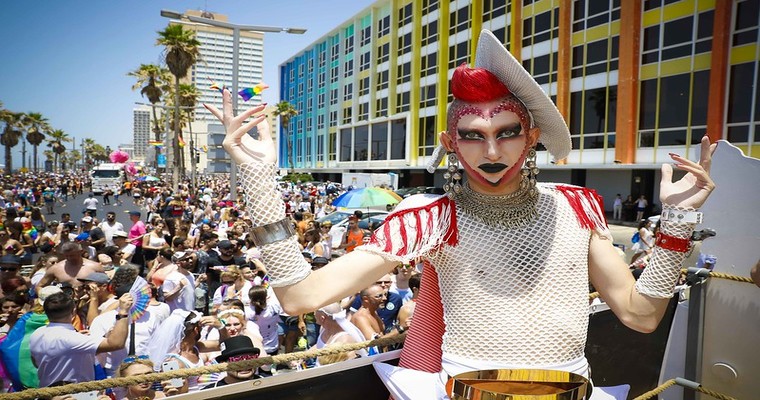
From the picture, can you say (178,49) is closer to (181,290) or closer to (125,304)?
(181,290)

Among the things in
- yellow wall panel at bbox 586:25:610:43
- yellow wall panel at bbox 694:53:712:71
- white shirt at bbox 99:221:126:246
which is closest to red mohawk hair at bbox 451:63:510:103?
white shirt at bbox 99:221:126:246

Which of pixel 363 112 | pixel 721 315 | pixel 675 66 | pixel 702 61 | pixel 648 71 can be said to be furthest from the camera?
pixel 363 112

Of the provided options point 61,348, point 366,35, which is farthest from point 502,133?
point 366,35

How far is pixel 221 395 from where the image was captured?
165 cm

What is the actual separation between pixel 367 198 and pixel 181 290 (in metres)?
5.78

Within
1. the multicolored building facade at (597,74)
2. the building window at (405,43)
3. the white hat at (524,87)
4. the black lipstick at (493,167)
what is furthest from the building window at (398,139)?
the black lipstick at (493,167)

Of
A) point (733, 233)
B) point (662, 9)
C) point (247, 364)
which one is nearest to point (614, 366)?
point (733, 233)

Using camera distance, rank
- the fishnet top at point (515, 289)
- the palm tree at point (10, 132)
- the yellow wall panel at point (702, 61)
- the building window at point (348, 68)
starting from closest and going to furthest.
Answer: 1. the fishnet top at point (515, 289)
2. the yellow wall panel at point (702, 61)
3. the building window at point (348, 68)
4. the palm tree at point (10, 132)

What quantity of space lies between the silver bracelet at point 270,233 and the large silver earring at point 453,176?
664 millimetres

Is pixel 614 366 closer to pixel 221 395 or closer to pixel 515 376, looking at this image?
pixel 515 376

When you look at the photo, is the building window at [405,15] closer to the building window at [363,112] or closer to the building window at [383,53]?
the building window at [383,53]

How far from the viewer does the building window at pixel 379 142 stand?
Answer: 35906 mm

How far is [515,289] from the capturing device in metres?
1.71

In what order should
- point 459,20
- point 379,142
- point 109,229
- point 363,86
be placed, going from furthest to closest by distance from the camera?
point 363,86, point 379,142, point 459,20, point 109,229
